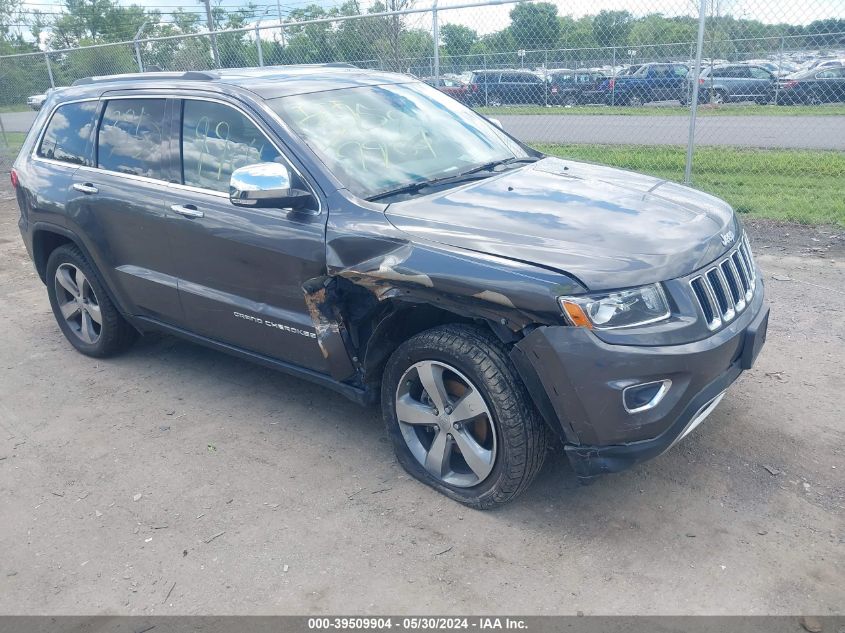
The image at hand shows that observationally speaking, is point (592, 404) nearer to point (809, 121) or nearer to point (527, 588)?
point (527, 588)

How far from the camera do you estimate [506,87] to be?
35.2 ft

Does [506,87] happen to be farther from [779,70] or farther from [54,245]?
[54,245]

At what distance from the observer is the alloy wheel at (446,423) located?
10.8ft

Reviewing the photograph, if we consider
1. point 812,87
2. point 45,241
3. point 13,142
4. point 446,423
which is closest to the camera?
point 446,423

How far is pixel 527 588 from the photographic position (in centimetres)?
295

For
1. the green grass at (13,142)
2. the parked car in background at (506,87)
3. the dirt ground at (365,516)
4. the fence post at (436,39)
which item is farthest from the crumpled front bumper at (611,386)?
the green grass at (13,142)

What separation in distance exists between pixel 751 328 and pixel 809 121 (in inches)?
325

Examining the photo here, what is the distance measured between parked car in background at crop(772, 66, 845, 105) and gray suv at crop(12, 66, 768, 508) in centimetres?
630

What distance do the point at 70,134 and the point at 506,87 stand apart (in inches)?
274

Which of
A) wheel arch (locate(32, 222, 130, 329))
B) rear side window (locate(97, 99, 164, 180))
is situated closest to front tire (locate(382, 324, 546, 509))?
rear side window (locate(97, 99, 164, 180))

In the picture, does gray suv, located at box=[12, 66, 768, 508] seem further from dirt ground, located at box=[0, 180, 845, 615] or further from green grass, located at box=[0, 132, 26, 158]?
green grass, located at box=[0, 132, 26, 158]

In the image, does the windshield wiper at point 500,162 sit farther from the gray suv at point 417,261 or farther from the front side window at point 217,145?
the front side window at point 217,145

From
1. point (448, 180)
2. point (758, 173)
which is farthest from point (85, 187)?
point (758, 173)

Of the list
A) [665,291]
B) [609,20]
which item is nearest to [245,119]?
[665,291]
